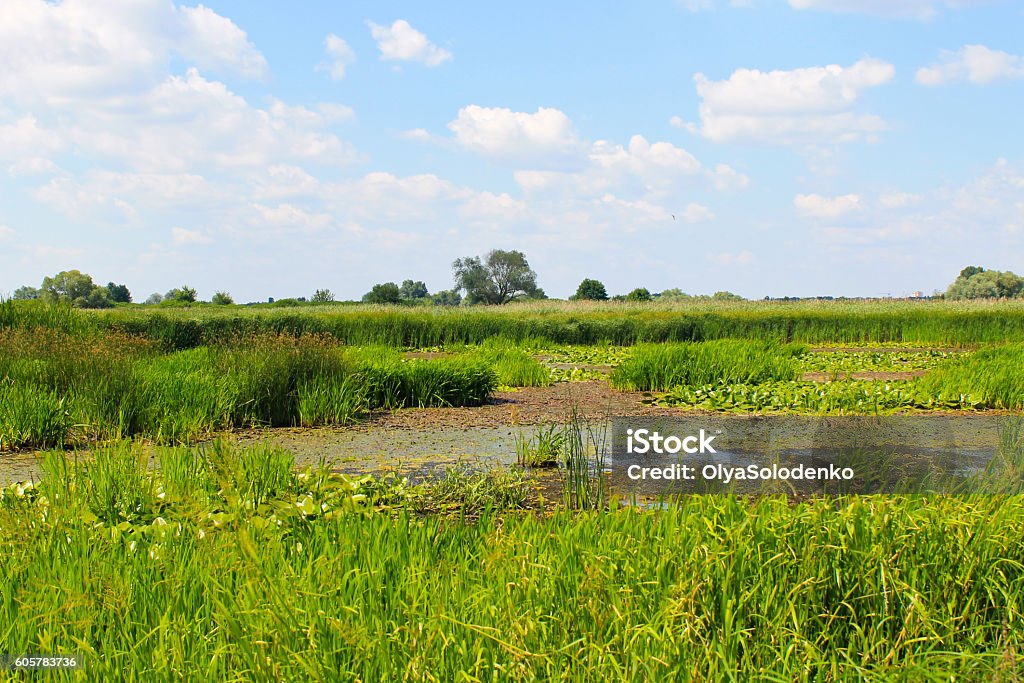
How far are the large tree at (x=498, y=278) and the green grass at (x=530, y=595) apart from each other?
209 ft

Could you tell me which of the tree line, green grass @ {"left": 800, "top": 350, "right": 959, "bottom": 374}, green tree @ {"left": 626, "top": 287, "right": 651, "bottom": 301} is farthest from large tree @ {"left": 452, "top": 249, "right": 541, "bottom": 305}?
green grass @ {"left": 800, "top": 350, "right": 959, "bottom": 374}

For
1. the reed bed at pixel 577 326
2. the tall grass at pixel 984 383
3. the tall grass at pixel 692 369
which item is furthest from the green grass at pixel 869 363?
the tall grass at pixel 984 383

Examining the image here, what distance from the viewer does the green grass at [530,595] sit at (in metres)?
2.25

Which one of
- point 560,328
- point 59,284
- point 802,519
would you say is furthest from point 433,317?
point 59,284

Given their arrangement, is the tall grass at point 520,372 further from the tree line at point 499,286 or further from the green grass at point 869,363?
the tree line at point 499,286

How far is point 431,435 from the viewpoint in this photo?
6.78m

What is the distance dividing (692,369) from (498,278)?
2295 inches

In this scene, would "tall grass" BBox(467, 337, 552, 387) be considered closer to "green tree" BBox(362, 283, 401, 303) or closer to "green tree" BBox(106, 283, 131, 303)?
"green tree" BBox(362, 283, 401, 303)

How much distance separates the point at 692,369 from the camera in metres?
9.80

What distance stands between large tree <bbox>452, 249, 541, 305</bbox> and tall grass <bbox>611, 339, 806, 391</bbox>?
5671 centimetres

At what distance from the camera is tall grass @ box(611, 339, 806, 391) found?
9680 millimetres

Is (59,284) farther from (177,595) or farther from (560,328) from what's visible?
(177,595)

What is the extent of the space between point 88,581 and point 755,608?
6.98ft

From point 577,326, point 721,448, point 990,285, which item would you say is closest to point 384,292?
point 577,326
